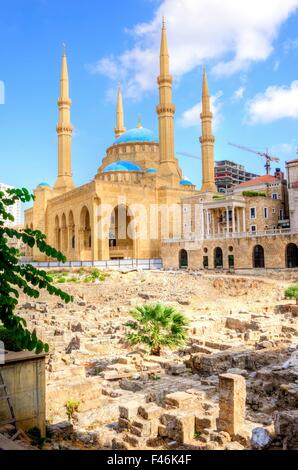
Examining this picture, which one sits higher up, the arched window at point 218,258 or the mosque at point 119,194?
the mosque at point 119,194

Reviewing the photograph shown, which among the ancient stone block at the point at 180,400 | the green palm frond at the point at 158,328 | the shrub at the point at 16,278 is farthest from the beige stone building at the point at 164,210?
Result: the shrub at the point at 16,278

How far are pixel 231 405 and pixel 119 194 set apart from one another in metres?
37.2

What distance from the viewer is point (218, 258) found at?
39031 mm

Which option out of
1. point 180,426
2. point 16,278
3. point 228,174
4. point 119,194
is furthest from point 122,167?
point 228,174

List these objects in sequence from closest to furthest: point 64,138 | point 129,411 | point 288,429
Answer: point 288,429
point 129,411
point 64,138

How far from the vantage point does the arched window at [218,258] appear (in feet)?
127

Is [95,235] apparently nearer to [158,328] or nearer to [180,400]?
[158,328]

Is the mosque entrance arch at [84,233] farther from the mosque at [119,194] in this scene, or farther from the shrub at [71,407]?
the shrub at [71,407]

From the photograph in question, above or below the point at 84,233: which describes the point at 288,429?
below

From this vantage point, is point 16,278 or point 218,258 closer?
point 16,278

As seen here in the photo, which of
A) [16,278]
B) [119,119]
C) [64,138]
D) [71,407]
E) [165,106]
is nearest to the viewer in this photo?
[16,278]

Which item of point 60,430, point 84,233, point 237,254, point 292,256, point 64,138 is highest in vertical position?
point 64,138

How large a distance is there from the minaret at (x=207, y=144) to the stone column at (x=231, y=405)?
45.4m
